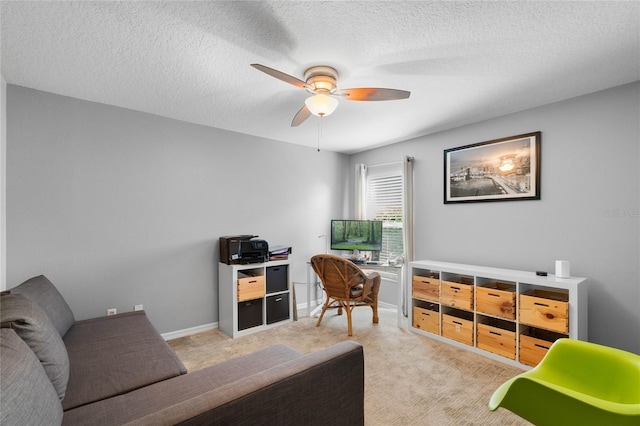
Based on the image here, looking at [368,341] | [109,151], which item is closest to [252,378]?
[368,341]

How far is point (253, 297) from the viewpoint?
11.4 feet

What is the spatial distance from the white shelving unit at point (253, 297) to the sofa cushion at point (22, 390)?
218 centimetres

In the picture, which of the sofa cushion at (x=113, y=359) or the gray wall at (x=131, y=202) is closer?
the sofa cushion at (x=113, y=359)

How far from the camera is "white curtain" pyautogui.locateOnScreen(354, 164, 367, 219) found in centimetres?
475

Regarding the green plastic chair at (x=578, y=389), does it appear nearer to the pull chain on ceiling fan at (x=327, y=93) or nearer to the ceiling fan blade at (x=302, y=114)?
the pull chain on ceiling fan at (x=327, y=93)

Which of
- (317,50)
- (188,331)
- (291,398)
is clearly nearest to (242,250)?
(188,331)

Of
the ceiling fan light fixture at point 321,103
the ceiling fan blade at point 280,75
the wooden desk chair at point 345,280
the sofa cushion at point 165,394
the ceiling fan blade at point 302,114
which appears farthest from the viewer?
the wooden desk chair at point 345,280

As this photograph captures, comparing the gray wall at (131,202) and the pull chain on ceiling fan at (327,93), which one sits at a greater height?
the pull chain on ceiling fan at (327,93)

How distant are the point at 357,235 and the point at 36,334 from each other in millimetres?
3493

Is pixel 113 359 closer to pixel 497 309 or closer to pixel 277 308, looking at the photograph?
pixel 277 308

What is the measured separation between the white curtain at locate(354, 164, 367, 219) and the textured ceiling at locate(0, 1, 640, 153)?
180 centimetres

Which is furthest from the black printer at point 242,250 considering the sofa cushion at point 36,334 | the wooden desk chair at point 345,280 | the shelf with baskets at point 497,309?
the sofa cushion at point 36,334

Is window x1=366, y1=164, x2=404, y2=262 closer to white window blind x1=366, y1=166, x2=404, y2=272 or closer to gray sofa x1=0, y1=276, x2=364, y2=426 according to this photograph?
white window blind x1=366, y1=166, x2=404, y2=272

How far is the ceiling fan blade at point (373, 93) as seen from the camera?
2034mm
